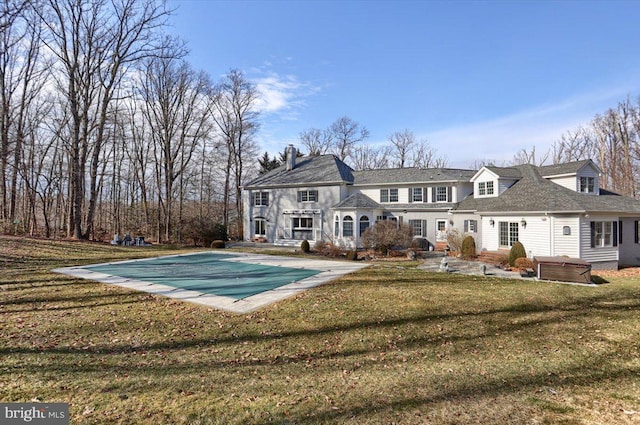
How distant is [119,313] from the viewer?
8336 mm

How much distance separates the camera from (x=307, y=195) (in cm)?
2764

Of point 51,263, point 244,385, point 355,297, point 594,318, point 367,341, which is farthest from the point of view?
point 51,263

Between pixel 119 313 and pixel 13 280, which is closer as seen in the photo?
pixel 119 313

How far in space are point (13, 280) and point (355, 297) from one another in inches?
482

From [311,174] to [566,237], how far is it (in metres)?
18.8

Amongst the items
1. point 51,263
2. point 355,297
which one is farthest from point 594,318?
point 51,263

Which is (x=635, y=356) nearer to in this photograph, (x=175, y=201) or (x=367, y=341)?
(x=367, y=341)

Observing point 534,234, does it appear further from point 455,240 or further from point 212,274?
point 212,274

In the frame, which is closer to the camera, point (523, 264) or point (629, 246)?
point (523, 264)

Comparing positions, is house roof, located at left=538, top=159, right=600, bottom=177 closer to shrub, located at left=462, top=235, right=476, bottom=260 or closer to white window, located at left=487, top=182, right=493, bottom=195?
white window, located at left=487, top=182, right=493, bottom=195

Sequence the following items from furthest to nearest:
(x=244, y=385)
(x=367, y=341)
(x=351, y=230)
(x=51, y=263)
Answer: (x=351, y=230) < (x=51, y=263) < (x=367, y=341) < (x=244, y=385)

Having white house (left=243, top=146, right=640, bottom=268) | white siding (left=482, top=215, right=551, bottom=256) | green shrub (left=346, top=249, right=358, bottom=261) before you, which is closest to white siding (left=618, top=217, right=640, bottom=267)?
white house (left=243, top=146, right=640, bottom=268)

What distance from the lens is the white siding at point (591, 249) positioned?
16297 millimetres

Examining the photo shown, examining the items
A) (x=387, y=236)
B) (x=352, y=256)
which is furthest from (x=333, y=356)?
(x=387, y=236)
